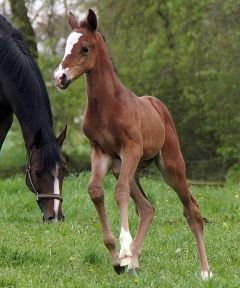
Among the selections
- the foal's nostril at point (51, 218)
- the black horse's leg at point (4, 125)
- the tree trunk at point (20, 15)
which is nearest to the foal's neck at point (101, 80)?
the foal's nostril at point (51, 218)

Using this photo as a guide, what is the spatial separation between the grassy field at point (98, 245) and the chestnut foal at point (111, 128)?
0.28 metres

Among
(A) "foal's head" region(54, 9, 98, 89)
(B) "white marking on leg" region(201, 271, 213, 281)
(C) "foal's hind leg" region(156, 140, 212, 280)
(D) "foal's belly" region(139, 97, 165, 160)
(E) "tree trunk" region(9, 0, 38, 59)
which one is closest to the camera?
(A) "foal's head" region(54, 9, 98, 89)

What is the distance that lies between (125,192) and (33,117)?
2.87 m

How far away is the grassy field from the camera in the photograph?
6.02 metres

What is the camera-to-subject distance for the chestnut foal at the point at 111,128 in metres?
5.88

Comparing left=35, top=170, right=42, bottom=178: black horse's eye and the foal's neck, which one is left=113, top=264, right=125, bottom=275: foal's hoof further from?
left=35, top=170, right=42, bottom=178: black horse's eye

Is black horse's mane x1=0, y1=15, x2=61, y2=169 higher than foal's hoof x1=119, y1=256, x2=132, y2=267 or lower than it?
lower

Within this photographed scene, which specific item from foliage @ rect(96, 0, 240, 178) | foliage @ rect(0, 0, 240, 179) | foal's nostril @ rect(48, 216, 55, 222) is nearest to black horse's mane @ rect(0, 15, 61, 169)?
foal's nostril @ rect(48, 216, 55, 222)

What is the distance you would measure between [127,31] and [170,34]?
3.95ft

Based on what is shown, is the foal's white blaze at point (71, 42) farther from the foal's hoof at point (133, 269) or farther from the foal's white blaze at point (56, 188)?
the foal's white blaze at point (56, 188)

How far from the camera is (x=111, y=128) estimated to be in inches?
237

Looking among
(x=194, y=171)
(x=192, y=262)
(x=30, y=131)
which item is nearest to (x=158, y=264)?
(x=192, y=262)

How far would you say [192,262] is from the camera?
6953 mm

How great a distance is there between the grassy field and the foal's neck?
135 cm
